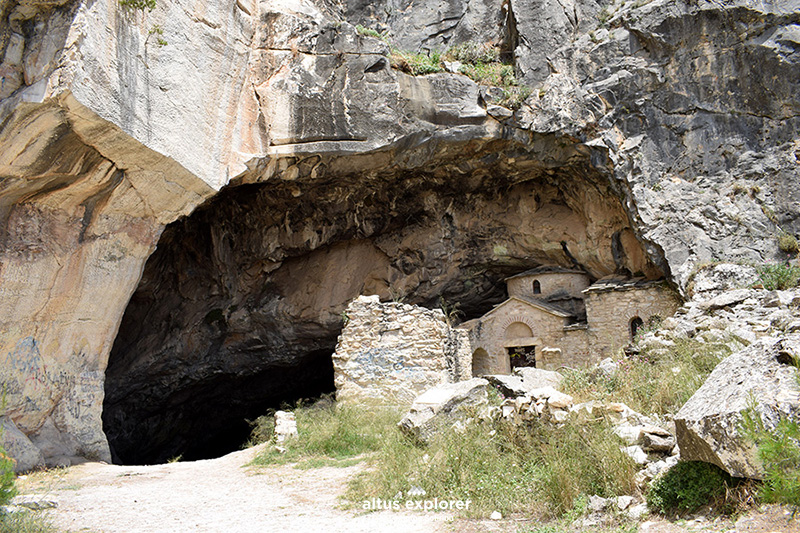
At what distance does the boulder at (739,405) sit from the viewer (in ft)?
12.4

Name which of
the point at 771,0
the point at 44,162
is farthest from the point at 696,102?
the point at 44,162

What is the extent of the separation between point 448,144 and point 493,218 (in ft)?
13.1

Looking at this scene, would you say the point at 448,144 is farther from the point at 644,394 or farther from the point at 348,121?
the point at 644,394

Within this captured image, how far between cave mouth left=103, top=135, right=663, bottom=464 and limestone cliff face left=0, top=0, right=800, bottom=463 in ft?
0.23

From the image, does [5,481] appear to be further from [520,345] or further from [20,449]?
[520,345]

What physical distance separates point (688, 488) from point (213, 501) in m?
4.67

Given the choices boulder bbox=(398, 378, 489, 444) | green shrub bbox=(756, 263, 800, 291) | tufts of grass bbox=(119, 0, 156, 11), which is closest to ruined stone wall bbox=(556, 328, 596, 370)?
green shrub bbox=(756, 263, 800, 291)

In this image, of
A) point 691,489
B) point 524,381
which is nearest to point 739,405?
point 691,489

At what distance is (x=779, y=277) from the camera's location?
11250mm

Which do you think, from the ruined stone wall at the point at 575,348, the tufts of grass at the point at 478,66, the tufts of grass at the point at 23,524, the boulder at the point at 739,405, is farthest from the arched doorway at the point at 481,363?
the tufts of grass at the point at 23,524

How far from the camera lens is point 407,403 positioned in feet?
36.3

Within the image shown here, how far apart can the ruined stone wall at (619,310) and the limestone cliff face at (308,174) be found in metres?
1.03

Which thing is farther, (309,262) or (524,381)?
(309,262)

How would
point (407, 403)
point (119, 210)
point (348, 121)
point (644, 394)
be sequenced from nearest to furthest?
point (644, 394), point (119, 210), point (407, 403), point (348, 121)
